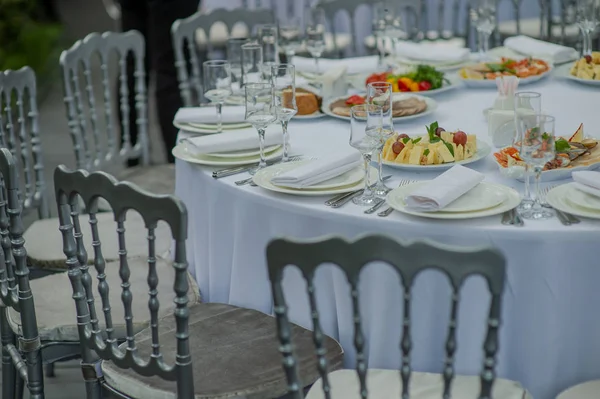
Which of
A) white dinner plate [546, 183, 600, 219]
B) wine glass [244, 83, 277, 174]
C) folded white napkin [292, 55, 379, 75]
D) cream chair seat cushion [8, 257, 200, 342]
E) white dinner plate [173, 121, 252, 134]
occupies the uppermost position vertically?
wine glass [244, 83, 277, 174]

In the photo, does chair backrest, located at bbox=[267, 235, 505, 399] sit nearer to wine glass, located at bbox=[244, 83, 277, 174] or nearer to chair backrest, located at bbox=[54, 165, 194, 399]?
chair backrest, located at bbox=[54, 165, 194, 399]

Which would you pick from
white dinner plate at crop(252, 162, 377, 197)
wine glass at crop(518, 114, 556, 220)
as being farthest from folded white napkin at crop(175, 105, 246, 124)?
wine glass at crop(518, 114, 556, 220)

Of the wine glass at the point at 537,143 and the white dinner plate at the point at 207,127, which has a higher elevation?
the wine glass at the point at 537,143

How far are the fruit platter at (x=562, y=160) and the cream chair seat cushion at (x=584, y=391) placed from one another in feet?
1.62

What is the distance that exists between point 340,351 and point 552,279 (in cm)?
51

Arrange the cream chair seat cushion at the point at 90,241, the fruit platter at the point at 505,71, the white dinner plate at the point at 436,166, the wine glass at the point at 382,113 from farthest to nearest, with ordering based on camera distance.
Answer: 1. the fruit platter at the point at 505,71
2. the cream chair seat cushion at the point at 90,241
3. the white dinner plate at the point at 436,166
4. the wine glass at the point at 382,113

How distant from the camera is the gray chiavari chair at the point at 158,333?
5.59 feet

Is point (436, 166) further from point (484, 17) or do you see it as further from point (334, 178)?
point (484, 17)

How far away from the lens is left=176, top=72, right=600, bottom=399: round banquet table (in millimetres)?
1785

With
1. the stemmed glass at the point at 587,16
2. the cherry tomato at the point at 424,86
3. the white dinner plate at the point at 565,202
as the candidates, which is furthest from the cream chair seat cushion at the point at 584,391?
the stemmed glass at the point at 587,16

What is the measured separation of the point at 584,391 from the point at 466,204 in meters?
0.44

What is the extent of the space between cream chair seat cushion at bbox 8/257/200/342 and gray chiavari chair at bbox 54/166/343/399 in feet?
0.14

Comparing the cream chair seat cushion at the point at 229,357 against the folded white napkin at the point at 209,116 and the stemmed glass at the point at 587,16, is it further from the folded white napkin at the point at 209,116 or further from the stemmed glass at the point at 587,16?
the stemmed glass at the point at 587,16

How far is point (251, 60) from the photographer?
2.93 meters
